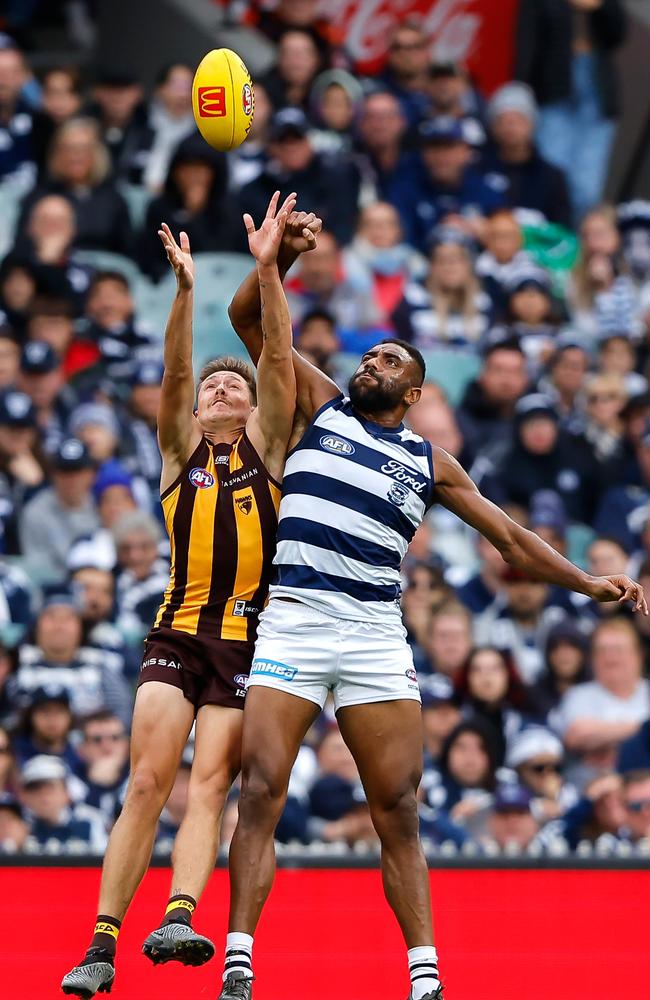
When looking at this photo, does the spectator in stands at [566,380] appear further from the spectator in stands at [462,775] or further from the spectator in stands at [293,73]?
the spectator in stands at [462,775]

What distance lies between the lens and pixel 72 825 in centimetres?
958

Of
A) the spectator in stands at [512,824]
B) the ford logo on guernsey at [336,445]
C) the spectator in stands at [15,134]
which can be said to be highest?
the spectator in stands at [15,134]

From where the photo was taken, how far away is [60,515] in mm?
10930

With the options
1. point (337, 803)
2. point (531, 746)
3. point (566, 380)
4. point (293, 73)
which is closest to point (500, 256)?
point (566, 380)

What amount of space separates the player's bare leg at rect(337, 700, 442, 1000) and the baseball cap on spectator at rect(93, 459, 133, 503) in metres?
4.57

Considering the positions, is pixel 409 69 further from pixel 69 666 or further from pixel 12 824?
pixel 12 824

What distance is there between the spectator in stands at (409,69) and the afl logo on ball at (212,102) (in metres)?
6.75

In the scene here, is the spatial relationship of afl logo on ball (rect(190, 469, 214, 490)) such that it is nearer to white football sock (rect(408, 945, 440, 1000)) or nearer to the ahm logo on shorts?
the ahm logo on shorts

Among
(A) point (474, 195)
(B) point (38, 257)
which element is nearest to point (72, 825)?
(B) point (38, 257)

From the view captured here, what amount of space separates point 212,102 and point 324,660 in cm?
218

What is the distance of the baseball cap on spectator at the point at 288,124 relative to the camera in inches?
500

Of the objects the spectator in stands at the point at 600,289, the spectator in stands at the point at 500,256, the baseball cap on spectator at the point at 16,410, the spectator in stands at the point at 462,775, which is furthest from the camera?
the spectator in stands at the point at 600,289

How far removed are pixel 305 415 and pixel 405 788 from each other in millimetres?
1429

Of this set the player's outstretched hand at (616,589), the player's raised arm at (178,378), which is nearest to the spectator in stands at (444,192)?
the player's raised arm at (178,378)
